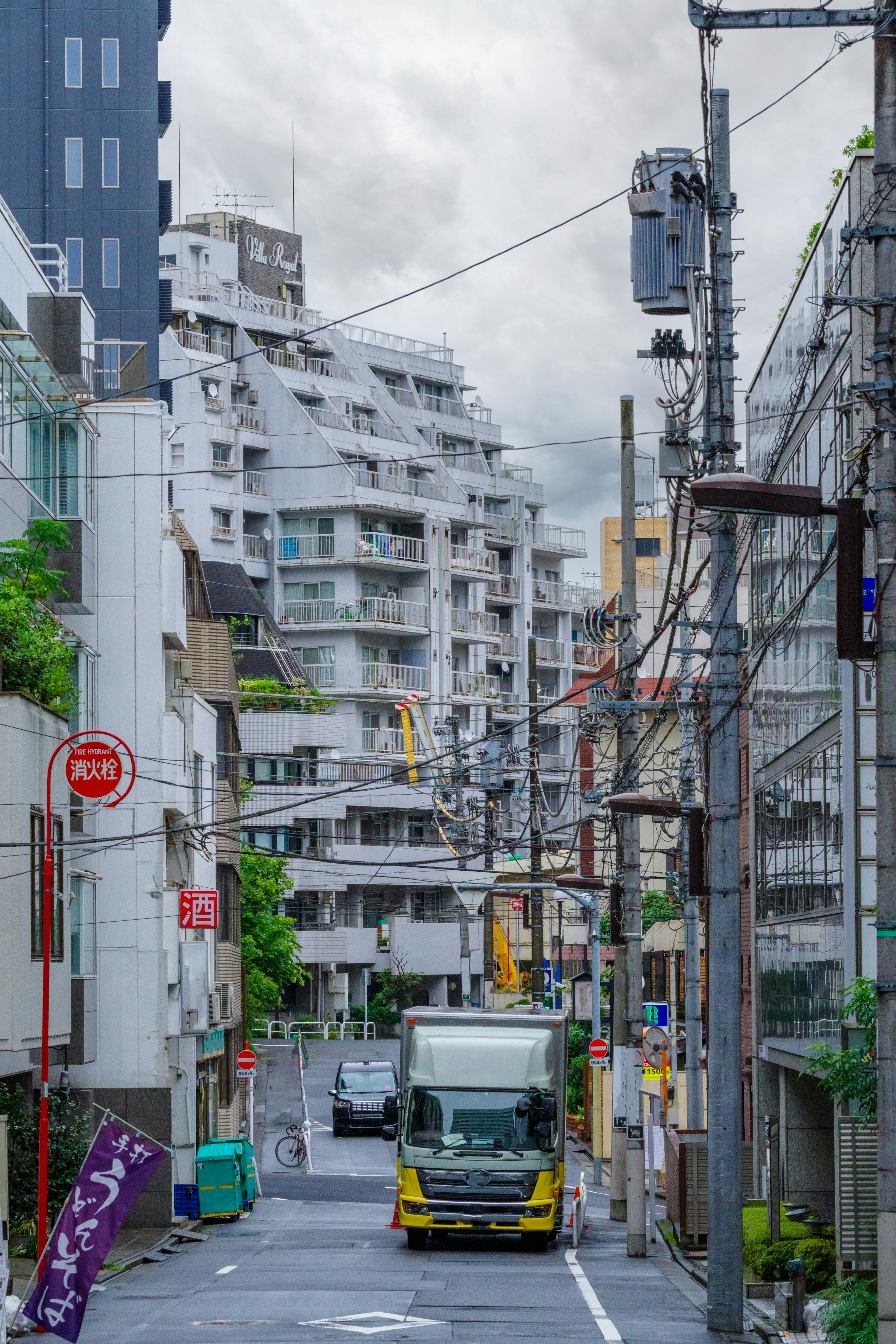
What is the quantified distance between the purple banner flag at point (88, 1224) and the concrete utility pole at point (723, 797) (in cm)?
540

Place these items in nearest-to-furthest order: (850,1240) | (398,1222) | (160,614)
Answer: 1. (850,1240)
2. (398,1222)
3. (160,614)

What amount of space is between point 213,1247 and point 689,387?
16.6 m

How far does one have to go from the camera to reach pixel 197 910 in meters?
37.2

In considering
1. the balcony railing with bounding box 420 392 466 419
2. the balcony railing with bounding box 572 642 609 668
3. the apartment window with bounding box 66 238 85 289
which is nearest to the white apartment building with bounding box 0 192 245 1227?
the apartment window with bounding box 66 238 85 289

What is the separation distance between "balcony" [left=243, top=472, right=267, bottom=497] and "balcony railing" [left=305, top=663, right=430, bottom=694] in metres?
8.77

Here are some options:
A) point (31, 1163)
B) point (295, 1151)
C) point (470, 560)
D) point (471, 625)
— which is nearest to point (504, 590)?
point (470, 560)

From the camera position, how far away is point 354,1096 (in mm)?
52500

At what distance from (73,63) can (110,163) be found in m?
3.75

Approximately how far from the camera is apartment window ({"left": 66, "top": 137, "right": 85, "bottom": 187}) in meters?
69.4

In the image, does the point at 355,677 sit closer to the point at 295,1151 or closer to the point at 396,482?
the point at 396,482

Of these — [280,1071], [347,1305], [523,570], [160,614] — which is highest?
[523,570]

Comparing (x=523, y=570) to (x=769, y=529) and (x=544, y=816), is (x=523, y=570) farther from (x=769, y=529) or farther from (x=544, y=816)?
(x=769, y=529)

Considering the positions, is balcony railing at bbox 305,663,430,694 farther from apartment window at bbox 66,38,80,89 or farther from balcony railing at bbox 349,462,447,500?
apartment window at bbox 66,38,80,89

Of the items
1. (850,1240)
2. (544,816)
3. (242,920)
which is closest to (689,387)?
(850,1240)
